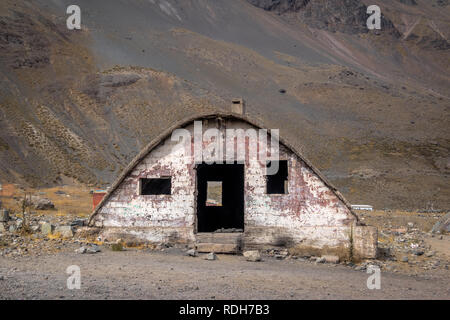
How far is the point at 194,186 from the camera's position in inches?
504

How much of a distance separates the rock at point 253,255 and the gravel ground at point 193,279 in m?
0.21

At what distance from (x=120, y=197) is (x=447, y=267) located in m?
8.39

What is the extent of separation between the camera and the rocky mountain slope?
1662 inches

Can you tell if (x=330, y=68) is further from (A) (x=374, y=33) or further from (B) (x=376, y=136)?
(A) (x=374, y=33)

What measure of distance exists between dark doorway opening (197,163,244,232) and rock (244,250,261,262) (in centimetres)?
557

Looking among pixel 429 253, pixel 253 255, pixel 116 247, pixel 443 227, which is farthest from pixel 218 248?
pixel 443 227

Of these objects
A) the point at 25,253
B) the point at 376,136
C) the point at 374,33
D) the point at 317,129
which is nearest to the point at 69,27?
the point at 317,129

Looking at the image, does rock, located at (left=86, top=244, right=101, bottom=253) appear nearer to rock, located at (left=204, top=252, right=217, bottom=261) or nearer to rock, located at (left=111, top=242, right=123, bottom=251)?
rock, located at (left=111, top=242, right=123, bottom=251)

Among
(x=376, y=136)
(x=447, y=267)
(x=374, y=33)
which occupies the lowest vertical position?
(x=447, y=267)

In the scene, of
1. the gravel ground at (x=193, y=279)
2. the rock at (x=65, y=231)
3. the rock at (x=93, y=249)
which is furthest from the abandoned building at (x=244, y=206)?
the rock at (x=93, y=249)

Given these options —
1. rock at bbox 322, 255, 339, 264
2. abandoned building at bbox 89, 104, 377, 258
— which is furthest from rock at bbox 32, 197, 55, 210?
rock at bbox 322, 255, 339, 264

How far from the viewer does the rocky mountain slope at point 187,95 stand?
139ft

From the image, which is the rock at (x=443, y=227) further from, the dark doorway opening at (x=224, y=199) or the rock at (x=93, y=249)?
the rock at (x=93, y=249)

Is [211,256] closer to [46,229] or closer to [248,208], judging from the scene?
[248,208]
